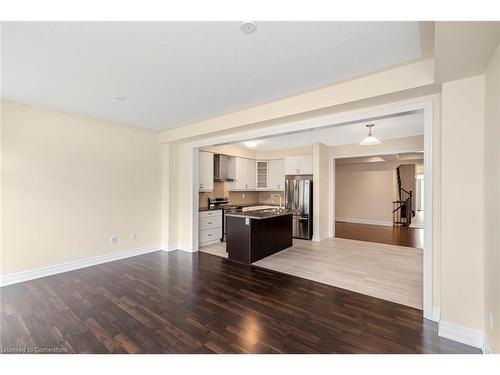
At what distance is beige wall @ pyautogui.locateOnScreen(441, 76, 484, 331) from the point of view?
6.49ft

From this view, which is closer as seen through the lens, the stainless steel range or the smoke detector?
the smoke detector

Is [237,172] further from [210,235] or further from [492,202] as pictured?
[492,202]

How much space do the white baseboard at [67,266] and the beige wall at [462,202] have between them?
4.99 meters

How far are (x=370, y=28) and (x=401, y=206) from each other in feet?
30.7

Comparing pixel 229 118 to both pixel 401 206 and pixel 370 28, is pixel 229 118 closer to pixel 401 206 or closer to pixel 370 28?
pixel 370 28

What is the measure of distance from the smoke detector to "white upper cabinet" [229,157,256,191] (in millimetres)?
5054

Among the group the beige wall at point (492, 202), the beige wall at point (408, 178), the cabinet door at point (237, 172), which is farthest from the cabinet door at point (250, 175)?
the beige wall at point (408, 178)

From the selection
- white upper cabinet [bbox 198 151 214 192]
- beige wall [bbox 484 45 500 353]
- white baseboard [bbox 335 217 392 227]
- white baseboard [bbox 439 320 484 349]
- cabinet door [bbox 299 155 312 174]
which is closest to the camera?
beige wall [bbox 484 45 500 353]

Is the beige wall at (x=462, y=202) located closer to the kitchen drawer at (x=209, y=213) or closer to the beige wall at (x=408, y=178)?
the kitchen drawer at (x=209, y=213)

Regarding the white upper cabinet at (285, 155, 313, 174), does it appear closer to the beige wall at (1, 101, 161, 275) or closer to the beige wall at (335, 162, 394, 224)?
the beige wall at (335, 162, 394, 224)

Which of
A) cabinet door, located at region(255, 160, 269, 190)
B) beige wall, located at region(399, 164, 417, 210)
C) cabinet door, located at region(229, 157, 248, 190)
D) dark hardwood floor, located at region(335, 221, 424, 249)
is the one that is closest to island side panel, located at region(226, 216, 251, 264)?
cabinet door, located at region(229, 157, 248, 190)

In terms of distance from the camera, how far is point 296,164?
6.74m

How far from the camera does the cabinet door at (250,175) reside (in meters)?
7.23

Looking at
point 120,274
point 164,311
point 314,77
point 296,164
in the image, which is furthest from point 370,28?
point 296,164
